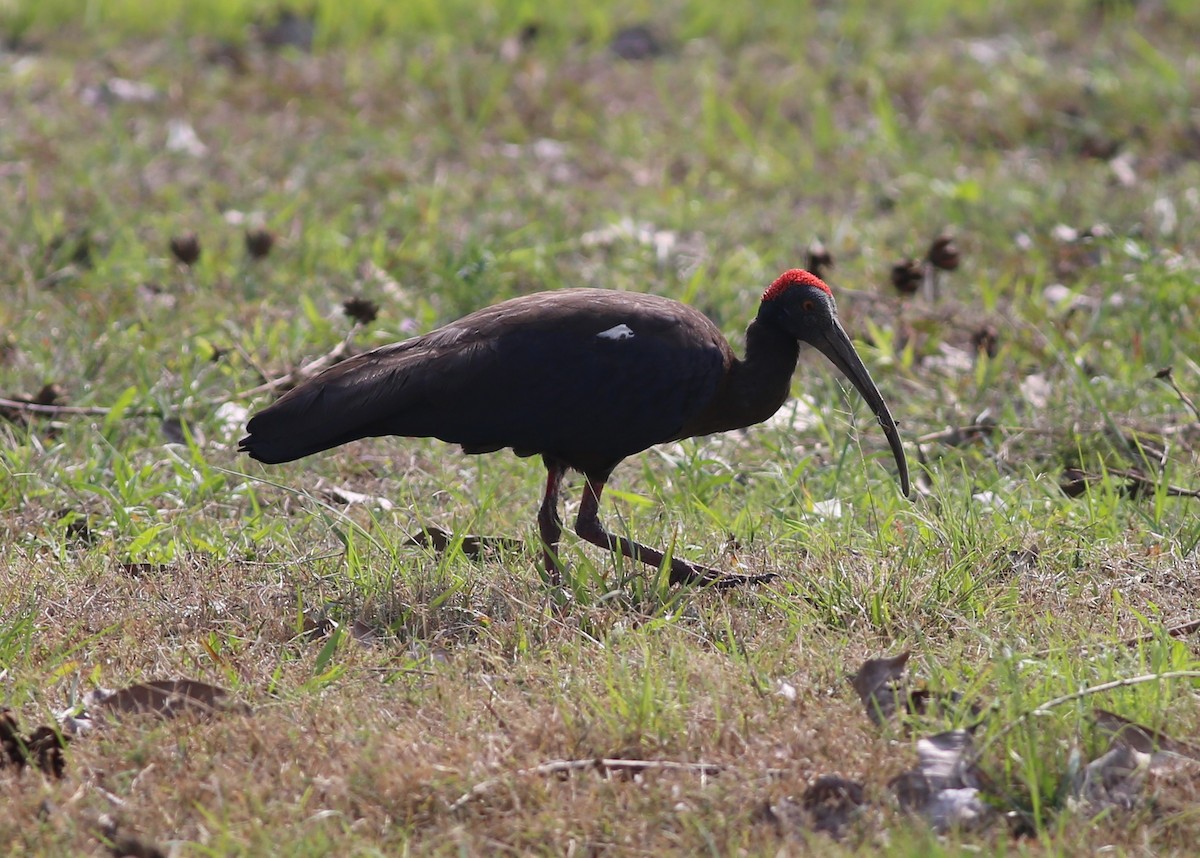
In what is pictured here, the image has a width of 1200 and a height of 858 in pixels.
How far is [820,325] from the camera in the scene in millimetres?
4672

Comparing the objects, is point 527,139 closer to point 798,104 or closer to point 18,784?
Result: point 798,104

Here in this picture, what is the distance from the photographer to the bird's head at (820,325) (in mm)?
4664

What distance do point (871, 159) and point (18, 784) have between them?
19.7 feet

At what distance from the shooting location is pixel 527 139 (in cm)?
858

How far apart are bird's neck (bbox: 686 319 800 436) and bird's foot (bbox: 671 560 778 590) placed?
520mm

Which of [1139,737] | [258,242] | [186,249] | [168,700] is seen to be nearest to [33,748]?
[168,700]

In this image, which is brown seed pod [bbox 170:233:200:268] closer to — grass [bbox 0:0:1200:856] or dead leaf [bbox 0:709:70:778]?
grass [bbox 0:0:1200:856]

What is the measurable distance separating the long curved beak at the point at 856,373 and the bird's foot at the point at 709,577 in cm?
63

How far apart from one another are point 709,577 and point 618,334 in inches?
28.1

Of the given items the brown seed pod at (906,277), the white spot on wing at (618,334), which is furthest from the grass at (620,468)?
the white spot on wing at (618,334)

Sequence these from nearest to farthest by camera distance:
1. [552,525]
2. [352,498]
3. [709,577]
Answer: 1. [709,577]
2. [552,525]
3. [352,498]

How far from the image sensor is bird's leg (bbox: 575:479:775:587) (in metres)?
4.25

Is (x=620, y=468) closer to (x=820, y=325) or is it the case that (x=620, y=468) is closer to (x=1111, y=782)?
(x=820, y=325)

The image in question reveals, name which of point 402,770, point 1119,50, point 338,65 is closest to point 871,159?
point 1119,50
